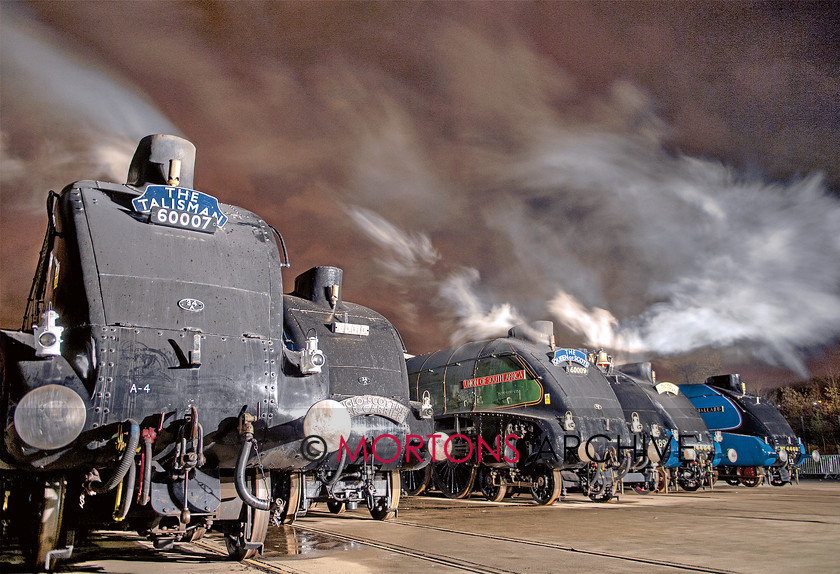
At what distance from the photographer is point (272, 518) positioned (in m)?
9.40

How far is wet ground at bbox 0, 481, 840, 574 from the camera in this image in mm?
6707

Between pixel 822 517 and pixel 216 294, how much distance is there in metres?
11.3

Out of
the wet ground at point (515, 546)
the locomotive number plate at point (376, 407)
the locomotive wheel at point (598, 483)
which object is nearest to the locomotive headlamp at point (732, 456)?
the locomotive wheel at point (598, 483)

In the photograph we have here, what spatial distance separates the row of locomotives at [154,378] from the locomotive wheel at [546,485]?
1023 cm

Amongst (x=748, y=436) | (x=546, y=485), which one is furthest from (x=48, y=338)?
(x=748, y=436)

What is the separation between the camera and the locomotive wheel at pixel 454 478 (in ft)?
58.4

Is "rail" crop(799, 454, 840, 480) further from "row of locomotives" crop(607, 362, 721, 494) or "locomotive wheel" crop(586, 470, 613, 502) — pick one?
"locomotive wheel" crop(586, 470, 613, 502)

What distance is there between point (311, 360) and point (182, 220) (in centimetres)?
191

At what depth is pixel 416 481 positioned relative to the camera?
64.2 ft

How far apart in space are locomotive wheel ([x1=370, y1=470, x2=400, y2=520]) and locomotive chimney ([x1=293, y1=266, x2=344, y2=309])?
10.0ft

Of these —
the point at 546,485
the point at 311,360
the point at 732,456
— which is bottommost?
the point at 546,485

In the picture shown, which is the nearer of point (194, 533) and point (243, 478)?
point (243, 478)

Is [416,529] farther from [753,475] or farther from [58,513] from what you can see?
[753,475]

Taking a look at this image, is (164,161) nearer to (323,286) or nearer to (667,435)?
(323,286)
